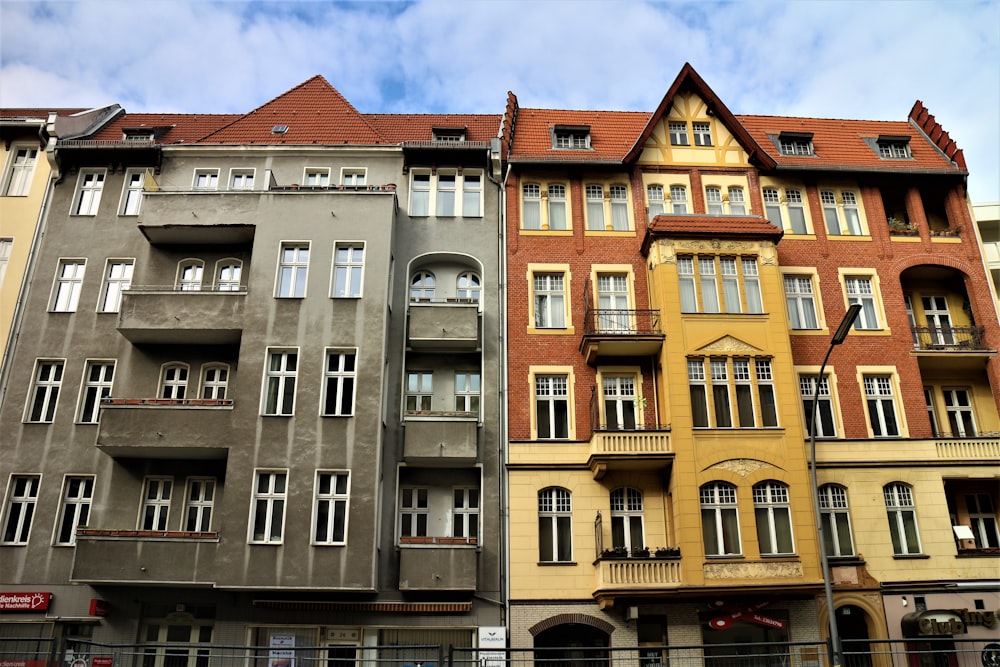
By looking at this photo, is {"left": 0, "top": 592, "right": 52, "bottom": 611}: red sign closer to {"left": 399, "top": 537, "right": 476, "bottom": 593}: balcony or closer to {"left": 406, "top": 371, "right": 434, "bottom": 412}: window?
{"left": 399, "top": 537, "right": 476, "bottom": 593}: balcony

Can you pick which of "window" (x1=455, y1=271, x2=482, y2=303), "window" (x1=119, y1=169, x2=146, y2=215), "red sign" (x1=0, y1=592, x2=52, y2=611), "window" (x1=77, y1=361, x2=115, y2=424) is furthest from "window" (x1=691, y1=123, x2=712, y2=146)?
"red sign" (x1=0, y1=592, x2=52, y2=611)

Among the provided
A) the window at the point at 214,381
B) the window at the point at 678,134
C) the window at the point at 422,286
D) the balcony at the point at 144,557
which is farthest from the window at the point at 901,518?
the window at the point at 214,381

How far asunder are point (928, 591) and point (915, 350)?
7484 millimetres

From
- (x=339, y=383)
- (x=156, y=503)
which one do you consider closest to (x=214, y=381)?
(x=156, y=503)

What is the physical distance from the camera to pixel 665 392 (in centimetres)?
2419

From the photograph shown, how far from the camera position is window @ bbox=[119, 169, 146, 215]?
27531mm

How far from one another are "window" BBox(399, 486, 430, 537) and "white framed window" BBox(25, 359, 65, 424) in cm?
1085

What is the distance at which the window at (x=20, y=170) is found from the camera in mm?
28047

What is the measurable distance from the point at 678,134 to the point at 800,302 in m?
7.34

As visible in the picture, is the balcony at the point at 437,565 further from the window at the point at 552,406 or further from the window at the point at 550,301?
the window at the point at 550,301

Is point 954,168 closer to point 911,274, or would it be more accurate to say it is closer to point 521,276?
point 911,274

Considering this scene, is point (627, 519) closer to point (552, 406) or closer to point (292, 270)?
point (552, 406)

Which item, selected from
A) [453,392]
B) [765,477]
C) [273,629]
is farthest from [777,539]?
[273,629]

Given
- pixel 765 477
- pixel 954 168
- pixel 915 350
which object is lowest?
pixel 765 477
